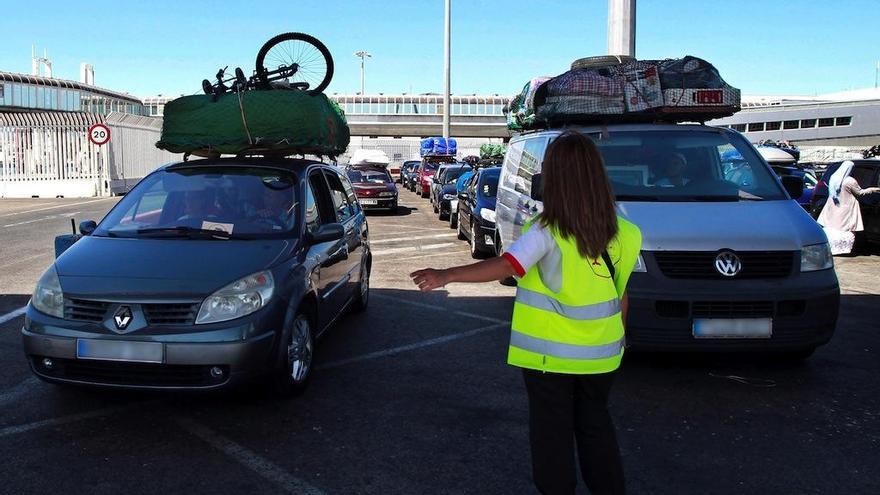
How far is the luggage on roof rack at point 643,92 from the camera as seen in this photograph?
21.5 ft

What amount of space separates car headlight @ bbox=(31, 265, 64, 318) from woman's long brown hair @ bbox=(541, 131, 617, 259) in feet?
10.1

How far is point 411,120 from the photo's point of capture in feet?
251

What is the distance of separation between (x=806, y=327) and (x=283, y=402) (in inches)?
140

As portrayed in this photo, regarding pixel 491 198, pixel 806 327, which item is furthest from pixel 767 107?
pixel 806 327

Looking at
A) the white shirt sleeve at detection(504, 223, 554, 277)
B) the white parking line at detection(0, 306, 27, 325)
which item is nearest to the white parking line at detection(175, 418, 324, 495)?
the white shirt sleeve at detection(504, 223, 554, 277)

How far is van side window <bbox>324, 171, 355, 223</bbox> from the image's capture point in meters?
6.34

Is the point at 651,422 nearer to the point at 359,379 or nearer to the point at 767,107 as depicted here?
the point at 359,379

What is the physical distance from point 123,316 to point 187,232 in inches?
41.1

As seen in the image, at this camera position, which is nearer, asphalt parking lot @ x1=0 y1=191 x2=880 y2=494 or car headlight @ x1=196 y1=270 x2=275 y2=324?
asphalt parking lot @ x1=0 y1=191 x2=880 y2=494

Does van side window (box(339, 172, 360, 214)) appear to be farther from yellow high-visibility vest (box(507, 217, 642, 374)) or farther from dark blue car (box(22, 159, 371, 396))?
yellow high-visibility vest (box(507, 217, 642, 374))

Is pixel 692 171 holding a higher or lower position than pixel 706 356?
higher

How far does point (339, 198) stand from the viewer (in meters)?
6.62

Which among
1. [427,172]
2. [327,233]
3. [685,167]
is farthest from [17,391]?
[427,172]

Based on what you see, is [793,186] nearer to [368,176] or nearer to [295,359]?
[295,359]
